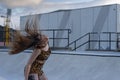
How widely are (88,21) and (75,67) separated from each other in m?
15.3

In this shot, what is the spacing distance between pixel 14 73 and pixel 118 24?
43.3ft

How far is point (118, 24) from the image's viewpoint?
24.7 m

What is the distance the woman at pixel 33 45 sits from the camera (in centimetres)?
442

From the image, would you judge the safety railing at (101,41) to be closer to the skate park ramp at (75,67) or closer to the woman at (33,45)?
the skate park ramp at (75,67)

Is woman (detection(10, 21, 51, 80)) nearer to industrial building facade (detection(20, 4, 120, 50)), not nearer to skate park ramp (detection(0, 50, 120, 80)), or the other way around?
skate park ramp (detection(0, 50, 120, 80))

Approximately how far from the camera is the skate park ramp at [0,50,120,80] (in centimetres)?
1094

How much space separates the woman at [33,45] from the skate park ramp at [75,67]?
6010mm

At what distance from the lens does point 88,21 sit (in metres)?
27.3

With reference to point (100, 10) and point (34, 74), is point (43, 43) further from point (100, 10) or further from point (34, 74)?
point (100, 10)

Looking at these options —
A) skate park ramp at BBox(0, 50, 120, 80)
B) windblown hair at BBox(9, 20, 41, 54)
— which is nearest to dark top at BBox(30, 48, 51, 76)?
windblown hair at BBox(9, 20, 41, 54)

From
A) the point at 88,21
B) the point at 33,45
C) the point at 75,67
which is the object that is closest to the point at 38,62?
the point at 33,45

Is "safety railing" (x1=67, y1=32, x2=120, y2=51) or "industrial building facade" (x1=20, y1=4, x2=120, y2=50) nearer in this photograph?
"safety railing" (x1=67, y1=32, x2=120, y2=51)

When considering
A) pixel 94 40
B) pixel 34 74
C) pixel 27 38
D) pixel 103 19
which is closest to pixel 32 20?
pixel 27 38

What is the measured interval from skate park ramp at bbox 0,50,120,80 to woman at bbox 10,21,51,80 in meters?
6.01
